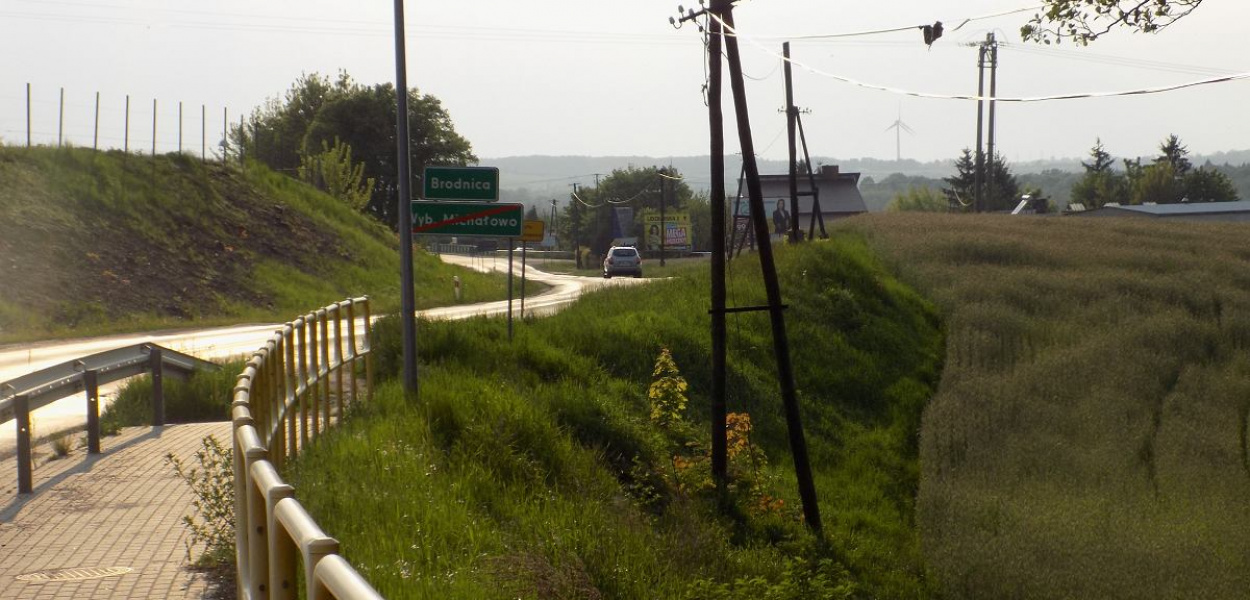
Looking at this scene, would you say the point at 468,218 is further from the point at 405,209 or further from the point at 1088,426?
the point at 1088,426

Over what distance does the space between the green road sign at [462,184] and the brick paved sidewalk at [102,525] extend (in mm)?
4321

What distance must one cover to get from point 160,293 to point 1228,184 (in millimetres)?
114747

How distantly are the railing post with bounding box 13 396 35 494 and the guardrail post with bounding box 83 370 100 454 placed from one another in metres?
1.39

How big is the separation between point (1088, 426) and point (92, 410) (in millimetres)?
14503

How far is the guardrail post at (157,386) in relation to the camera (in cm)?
1336

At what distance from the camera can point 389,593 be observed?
6.54 meters

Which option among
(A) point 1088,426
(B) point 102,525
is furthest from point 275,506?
(A) point 1088,426

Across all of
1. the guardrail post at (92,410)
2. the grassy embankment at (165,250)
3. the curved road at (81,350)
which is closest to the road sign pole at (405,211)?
the guardrail post at (92,410)

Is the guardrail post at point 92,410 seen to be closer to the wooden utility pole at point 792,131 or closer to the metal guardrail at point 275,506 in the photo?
the metal guardrail at point 275,506

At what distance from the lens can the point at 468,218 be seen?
15.3 meters

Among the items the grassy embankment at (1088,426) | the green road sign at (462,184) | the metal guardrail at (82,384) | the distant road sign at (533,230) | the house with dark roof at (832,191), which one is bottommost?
the grassy embankment at (1088,426)

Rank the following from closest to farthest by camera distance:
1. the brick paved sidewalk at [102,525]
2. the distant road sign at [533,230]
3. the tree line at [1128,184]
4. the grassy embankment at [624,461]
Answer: the brick paved sidewalk at [102,525] → the grassy embankment at [624,461] → the distant road sign at [533,230] → the tree line at [1128,184]

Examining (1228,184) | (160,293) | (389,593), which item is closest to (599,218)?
(1228,184)

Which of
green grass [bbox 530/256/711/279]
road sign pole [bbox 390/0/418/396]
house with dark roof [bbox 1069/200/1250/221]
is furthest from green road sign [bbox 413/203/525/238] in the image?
house with dark roof [bbox 1069/200/1250/221]
